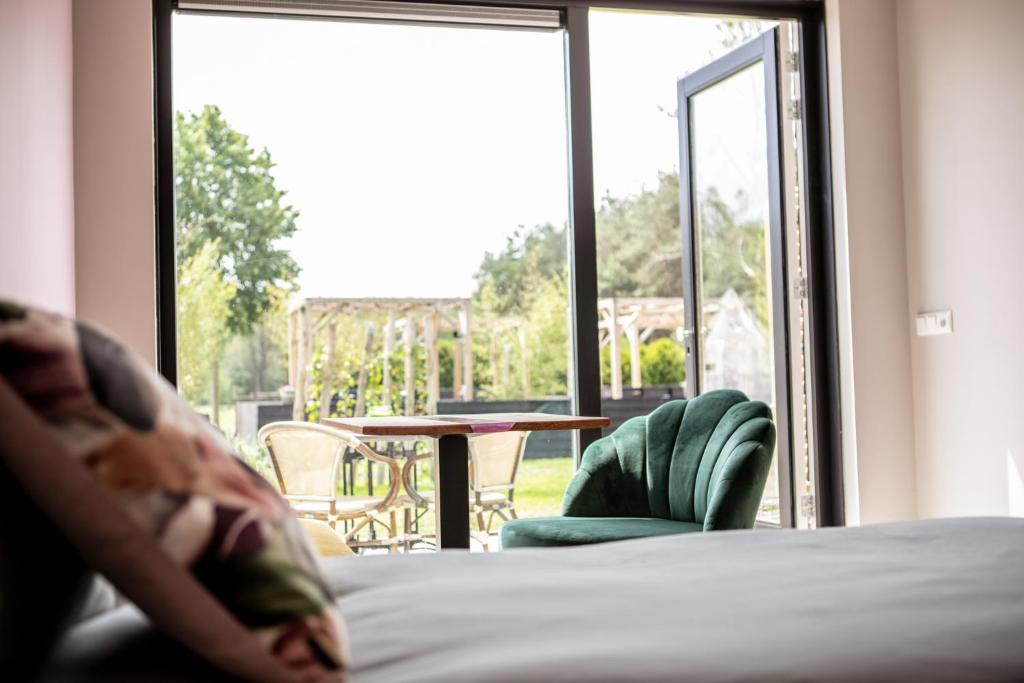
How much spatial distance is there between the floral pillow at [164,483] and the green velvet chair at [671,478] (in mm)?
2175

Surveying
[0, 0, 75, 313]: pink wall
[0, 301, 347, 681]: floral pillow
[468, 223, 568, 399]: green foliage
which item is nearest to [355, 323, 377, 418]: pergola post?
[468, 223, 568, 399]: green foliage

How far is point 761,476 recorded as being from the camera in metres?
3.28

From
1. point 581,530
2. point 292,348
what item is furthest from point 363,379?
point 581,530

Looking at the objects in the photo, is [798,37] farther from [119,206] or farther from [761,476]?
[119,206]

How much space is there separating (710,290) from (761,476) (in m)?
2.69

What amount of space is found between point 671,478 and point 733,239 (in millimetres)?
2427

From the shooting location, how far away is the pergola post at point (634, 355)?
8.08 meters

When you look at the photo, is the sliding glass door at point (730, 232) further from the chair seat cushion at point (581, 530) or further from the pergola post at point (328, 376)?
the pergola post at point (328, 376)

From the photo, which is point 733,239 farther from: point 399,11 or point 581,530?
point 581,530

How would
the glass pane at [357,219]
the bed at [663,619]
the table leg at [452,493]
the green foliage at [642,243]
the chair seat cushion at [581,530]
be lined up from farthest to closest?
the green foliage at [642,243] < the glass pane at [357,219] < the table leg at [452,493] < the chair seat cushion at [581,530] < the bed at [663,619]

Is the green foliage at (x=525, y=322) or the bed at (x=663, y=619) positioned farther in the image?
the green foliage at (x=525, y=322)

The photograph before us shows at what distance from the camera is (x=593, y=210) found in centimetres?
474

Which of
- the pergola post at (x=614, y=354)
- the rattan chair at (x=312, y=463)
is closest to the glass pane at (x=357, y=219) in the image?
the rattan chair at (x=312, y=463)

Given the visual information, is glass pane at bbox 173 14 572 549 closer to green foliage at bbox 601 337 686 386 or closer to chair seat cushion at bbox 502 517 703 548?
green foliage at bbox 601 337 686 386
